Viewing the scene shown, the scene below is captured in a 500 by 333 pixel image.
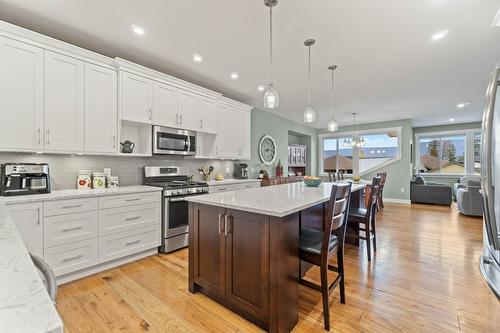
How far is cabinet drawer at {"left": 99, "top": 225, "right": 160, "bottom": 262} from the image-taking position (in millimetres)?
2635

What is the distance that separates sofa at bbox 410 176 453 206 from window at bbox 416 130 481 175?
2.05 metres

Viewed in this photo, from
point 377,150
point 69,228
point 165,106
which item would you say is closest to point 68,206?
point 69,228

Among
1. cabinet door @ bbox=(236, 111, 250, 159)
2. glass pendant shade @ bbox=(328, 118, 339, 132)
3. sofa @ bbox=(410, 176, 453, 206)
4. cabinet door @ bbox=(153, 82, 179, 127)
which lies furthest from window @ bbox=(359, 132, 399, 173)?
cabinet door @ bbox=(153, 82, 179, 127)

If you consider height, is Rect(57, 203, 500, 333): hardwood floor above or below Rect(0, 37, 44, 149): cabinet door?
below

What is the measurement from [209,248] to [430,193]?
7.37m

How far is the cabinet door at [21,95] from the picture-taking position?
221 cm

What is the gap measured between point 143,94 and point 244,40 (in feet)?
5.14

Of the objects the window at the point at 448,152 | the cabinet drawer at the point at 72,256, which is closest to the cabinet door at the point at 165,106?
the cabinet drawer at the point at 72,256

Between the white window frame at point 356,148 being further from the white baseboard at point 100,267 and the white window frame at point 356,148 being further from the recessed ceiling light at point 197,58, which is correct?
the white baseboard at point 100,267

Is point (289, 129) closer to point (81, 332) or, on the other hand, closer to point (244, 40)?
point (244, 40)

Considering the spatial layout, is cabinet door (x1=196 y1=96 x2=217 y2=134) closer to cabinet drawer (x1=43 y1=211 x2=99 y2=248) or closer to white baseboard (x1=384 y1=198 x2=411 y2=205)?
cabinet drawer (x1=43 y1=211 x2=99 y2=248)

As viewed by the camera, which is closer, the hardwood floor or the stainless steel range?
the hardwood floor

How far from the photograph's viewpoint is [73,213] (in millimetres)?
2400

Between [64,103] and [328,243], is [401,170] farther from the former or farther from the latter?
[64,103]
